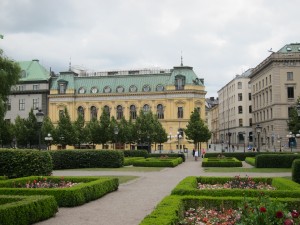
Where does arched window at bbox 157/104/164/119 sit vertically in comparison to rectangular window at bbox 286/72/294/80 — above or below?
below

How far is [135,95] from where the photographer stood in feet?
297

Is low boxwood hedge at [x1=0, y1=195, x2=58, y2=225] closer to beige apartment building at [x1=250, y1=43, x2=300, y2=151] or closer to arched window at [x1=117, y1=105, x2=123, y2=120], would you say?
beige apartment building at [x1=250, y1=43, x2=300, y2=151]

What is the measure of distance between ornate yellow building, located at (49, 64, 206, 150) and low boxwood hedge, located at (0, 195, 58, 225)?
2852 inches

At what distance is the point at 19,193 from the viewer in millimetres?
15727

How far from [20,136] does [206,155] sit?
3229 cm

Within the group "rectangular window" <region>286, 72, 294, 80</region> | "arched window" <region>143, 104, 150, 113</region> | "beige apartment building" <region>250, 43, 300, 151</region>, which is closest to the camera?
"beige apartment building" <region>250, 43, 300, 151</region>

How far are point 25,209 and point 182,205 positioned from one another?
15.2 ft

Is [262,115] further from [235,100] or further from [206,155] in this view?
[206,155]

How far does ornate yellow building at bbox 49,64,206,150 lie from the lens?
8781 centimetres

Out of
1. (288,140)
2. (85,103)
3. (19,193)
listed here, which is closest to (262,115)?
(288,140)

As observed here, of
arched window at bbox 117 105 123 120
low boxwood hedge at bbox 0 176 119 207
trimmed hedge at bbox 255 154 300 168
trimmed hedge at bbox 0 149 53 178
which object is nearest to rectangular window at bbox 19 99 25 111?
arched window at bbox 117 105 123 120

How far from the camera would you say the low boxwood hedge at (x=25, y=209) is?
11062 millimetres

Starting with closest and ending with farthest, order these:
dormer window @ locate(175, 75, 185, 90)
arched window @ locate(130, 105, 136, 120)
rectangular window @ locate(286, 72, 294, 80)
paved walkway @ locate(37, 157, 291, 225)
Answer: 1. paved walkway @ locate(37, 157, 291, 225)
2. rectangular window @ locate(286, 72, 294, 80)
3. dormer window @ locate(175, 75, 185, 90)
4. arched window @ locate(130, 105, 136, 120)

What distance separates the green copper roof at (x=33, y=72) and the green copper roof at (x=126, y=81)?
131 inches
